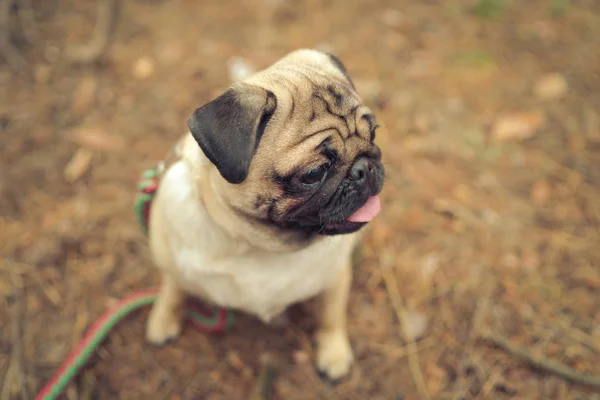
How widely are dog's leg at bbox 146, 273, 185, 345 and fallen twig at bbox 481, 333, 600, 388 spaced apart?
1.88 metres

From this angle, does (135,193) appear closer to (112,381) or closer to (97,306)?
(97,306)

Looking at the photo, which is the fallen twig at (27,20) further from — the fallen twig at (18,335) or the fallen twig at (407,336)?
the fallen twig at (407,336)

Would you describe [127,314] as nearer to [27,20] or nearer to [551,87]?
[27,20]

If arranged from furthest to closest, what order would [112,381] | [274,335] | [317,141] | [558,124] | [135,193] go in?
[558,124], [135,193], [274,335], [112,381], [317,141]

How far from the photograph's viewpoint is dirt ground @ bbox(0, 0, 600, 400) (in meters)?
2.94

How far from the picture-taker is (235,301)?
255cm

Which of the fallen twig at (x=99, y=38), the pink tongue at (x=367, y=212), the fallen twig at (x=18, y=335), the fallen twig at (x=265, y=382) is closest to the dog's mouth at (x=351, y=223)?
the pink tongue at (x=367, y=212)

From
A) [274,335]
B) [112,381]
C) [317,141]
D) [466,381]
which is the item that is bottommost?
[466,381]

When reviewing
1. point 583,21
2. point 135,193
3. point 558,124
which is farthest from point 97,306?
point 583,21

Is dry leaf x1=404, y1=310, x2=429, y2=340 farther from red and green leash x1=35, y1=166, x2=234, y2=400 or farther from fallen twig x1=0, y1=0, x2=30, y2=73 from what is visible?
fallen twig x1=0, y1=0, x2=30, y2=73

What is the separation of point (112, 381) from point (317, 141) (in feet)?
6.20

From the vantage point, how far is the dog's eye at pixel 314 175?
6.70ft

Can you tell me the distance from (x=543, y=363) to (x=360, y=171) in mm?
1752

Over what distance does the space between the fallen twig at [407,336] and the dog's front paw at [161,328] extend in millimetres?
1380
